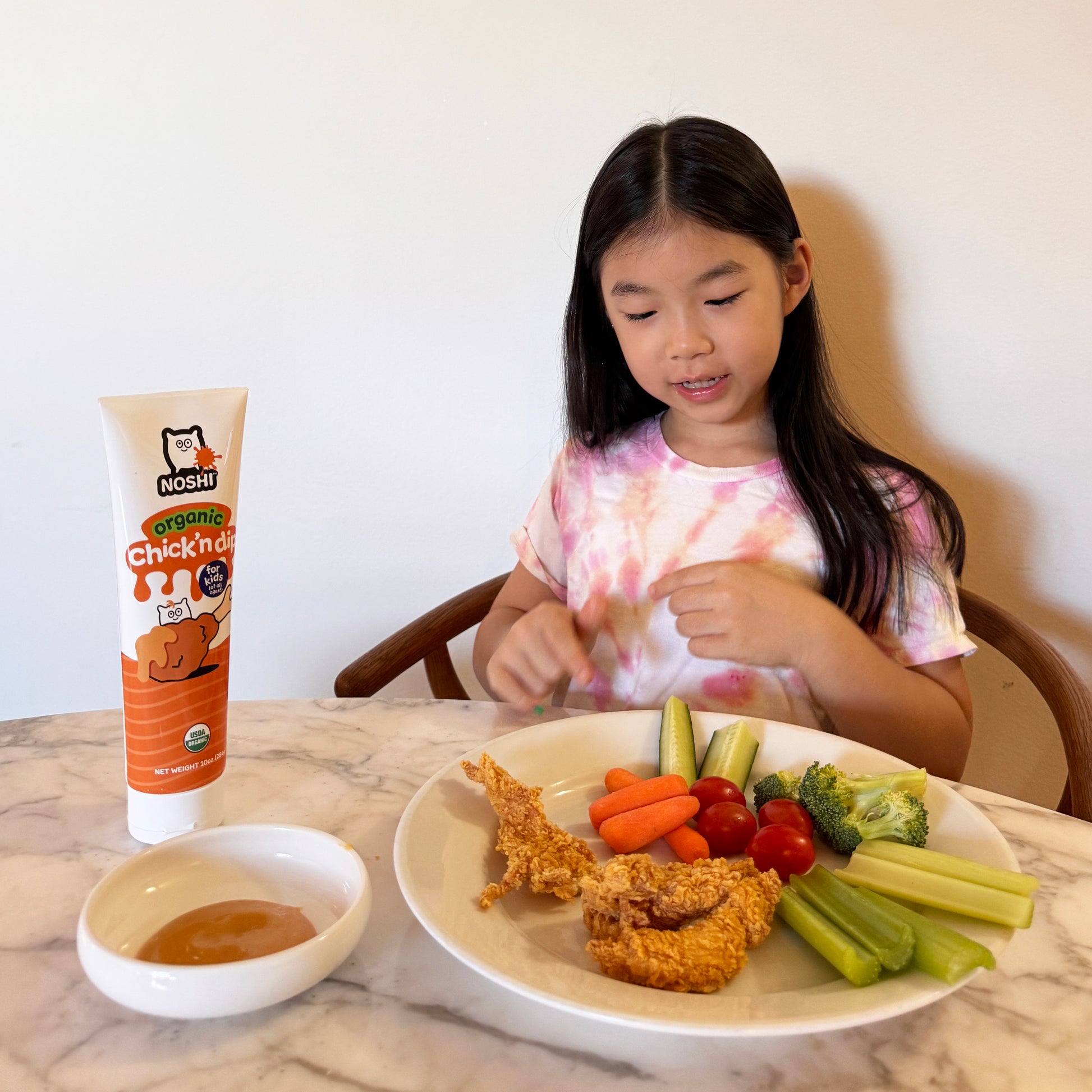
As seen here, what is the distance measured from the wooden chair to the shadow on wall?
114 millimetres

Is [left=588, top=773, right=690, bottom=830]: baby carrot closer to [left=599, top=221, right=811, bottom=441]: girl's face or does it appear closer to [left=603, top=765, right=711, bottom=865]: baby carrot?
[left=603, top=765, right=711, bottom=865]: baby carrot

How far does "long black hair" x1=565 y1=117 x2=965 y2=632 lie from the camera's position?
1028 mm

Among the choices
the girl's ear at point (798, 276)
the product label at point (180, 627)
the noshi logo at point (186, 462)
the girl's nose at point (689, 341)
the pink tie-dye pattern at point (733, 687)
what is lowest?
the pink tie-dye pattern at point (733, 687)

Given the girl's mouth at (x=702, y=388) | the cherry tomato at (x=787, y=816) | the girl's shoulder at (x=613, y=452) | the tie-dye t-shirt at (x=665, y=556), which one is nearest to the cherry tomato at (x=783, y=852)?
the cherry tomato at (x=787, y=816)

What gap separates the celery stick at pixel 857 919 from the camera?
55 centimetres

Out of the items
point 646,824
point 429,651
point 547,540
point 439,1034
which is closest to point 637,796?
point 646,824

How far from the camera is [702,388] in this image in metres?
1.10

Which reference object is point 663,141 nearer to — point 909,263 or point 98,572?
point 909,263

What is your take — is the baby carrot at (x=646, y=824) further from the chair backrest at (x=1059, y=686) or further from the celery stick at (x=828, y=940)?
the chair backrest at (x=1059, y=686)

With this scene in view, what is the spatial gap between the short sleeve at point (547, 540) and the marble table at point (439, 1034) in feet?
1.99

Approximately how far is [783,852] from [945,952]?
0.52 ft

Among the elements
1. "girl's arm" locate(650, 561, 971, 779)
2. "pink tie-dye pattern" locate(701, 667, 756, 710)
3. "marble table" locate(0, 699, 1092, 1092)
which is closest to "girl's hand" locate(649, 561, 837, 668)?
"girl's arm" locate(650, 561, 971, 779)

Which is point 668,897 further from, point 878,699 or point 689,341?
point 689,341

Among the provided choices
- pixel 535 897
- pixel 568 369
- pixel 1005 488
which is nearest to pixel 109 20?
pixel 568 369
